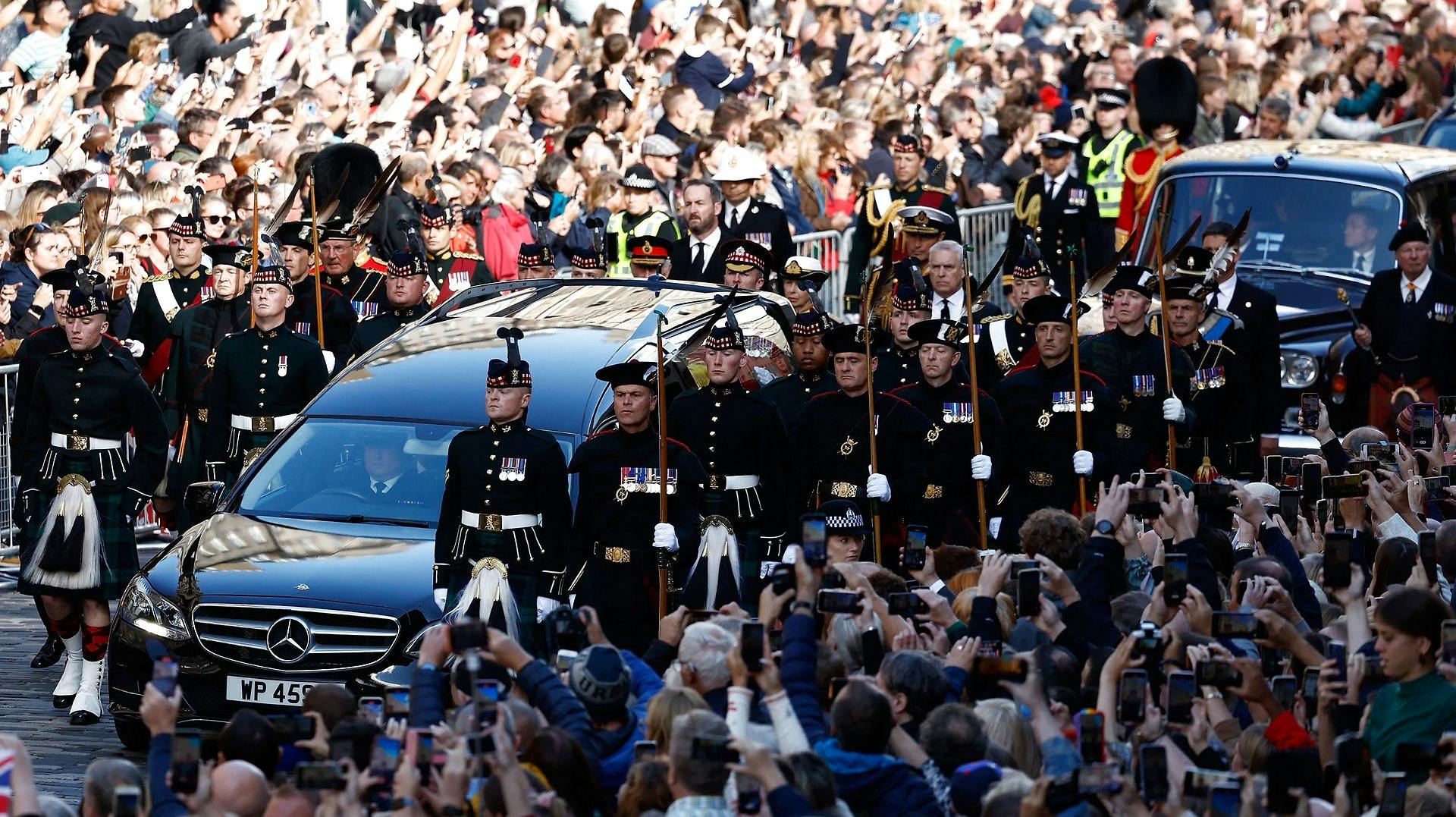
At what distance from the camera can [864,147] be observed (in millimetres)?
19750

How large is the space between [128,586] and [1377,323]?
7.51 m

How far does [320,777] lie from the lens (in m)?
5.95

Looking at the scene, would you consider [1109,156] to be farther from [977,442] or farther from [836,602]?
[836,602]

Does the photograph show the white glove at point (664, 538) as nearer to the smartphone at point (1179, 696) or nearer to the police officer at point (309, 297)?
the smartphone at point (1179, 696)

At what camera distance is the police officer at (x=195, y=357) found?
13656 millimetres

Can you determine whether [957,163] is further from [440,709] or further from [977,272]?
[440,709]

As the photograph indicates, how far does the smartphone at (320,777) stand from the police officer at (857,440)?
609 centimetres

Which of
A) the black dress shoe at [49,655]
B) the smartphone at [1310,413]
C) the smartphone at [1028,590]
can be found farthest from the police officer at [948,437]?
the smartphone at [1028,590]

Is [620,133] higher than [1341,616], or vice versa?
[620,133]

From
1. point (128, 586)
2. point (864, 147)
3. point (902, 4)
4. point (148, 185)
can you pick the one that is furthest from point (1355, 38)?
point (128, 586)

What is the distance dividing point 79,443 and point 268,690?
7.62ft

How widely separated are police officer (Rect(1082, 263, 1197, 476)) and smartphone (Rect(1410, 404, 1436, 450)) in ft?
4.85

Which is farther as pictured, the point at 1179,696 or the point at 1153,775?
the point at 1179,696

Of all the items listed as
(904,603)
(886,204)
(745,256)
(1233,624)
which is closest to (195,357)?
(745,256)
